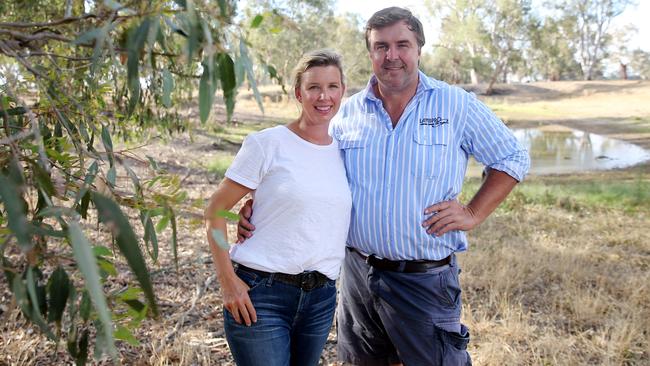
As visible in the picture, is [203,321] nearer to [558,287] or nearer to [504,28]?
[558,287]

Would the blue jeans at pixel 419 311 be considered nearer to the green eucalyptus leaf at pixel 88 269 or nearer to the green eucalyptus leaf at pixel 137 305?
the green eucalyptus leaf at pixel 137 305

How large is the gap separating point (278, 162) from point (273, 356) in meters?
0.69

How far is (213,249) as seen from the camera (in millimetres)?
2197

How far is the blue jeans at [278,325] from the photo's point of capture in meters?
2.18

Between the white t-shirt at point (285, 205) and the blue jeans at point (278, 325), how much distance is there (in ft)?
0.25

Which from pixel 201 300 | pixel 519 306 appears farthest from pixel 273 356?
pixel 519 306

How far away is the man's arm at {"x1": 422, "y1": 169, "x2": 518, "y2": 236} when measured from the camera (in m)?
2.51

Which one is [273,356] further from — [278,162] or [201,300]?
[201,300]

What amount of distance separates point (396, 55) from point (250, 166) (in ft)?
2.68

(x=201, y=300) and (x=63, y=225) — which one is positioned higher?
(x=63, y=225)

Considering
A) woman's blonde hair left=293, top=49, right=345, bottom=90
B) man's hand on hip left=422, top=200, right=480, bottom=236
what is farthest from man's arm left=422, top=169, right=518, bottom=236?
woman's blonde hair left=293, top=49, right=345, bottom=90

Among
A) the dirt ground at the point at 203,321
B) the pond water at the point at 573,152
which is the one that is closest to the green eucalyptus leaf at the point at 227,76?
the dirt ground at the point at 203,321

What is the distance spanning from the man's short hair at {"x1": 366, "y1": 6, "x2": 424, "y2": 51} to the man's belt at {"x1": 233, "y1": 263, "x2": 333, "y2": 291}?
110 cm

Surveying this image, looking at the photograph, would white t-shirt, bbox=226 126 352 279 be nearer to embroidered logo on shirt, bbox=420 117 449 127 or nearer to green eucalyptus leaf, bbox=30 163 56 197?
embroidered logo on shirt, bbox=420 117 449 127
